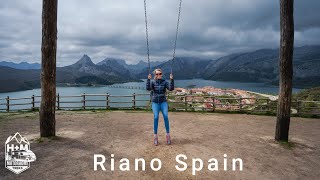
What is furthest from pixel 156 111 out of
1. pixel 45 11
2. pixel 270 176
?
pixel 45 11

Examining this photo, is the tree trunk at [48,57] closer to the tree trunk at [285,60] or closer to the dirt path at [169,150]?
the dirt path at [169,150]

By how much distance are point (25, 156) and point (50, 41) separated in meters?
3.68

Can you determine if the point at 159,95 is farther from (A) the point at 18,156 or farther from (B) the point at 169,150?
(A) the point at 18,156

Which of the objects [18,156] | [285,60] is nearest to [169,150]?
[18,156]

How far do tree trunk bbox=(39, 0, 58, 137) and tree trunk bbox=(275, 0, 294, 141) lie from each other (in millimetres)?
7465

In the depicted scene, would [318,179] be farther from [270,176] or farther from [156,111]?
[156,111]

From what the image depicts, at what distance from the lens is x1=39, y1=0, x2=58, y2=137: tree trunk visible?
302 inches

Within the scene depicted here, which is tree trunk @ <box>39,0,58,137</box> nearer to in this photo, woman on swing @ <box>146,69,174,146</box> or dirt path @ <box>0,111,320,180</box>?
dirt path @ <box>0,111,320,180</box>

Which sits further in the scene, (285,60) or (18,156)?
(285,60)

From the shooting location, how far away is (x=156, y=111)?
23.6 ft

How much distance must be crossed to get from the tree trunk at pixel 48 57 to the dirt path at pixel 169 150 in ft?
3.55

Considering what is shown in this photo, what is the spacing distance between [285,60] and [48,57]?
7.72 m

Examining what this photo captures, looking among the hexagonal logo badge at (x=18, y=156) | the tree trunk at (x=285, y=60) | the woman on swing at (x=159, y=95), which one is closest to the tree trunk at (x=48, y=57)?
the hexagonal logo badge at (x=18, y=156)

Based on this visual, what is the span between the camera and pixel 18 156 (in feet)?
19.6
